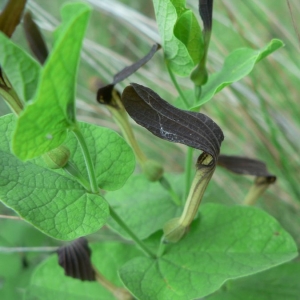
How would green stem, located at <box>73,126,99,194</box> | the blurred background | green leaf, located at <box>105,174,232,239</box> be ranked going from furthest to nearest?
the blurred background → green leaf, located at <box>105,174,232,239</box> → green stem, located at <box>73,126,99,194</box>

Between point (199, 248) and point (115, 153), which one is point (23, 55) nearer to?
point (115, 153)

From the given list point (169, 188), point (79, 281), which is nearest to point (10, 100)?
point (169, 188)

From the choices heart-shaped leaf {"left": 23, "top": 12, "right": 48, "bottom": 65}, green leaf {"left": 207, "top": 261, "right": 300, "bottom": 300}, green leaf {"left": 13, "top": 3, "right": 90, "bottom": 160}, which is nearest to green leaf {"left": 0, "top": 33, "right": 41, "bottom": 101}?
green leaf {"left": 13, "top": 3, "right": 90, "bottom": 160}

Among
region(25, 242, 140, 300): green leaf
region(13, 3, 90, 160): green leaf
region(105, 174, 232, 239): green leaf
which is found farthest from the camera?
region(25, 242, 140, 300): green leaf

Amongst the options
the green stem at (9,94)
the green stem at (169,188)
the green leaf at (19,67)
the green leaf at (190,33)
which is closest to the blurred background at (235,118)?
the green stem at (169,188)

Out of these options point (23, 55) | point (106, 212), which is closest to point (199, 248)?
point (106, 212)

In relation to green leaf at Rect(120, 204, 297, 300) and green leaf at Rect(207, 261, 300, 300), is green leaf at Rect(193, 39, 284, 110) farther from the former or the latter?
green leaf at Rect(207, 261, 300, 300)

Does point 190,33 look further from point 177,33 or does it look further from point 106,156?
point 106,156
